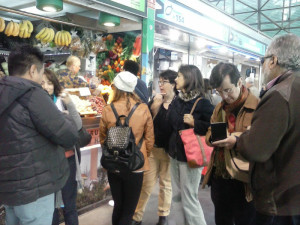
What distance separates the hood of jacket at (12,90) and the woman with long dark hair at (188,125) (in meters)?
1.43

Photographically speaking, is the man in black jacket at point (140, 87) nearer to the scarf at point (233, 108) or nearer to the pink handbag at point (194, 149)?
the pink handbag at point (194, 149)

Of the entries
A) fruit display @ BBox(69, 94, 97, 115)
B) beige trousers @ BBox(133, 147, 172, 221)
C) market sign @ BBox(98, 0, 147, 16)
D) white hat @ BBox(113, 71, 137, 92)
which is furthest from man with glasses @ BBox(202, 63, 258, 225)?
market sign @ BBox(98, 0, 147, 16)

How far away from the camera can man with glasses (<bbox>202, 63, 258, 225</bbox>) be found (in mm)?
1974

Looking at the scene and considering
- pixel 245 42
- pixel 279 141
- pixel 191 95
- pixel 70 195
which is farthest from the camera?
pixel 245 42

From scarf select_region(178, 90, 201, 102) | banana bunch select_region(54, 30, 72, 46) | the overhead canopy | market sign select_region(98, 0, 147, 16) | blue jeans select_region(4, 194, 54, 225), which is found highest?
the overhead canopy

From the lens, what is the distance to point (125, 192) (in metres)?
2.29

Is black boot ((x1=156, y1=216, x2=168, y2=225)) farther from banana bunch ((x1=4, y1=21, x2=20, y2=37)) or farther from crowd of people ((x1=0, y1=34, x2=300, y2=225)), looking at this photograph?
banana bunch ((x1=4, y1=21, x2=20, y2=37))

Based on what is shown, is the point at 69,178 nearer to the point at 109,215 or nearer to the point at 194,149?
the point at 194,149

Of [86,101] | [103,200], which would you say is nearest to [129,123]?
[86,101]

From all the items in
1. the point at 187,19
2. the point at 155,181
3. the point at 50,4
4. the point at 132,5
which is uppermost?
the point at 187,19

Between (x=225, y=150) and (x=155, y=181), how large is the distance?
4.26 feet

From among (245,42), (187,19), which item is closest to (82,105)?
(187,19)

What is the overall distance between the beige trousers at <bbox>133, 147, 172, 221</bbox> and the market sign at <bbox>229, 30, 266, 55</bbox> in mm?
4533

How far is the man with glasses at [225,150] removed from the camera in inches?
77.7
